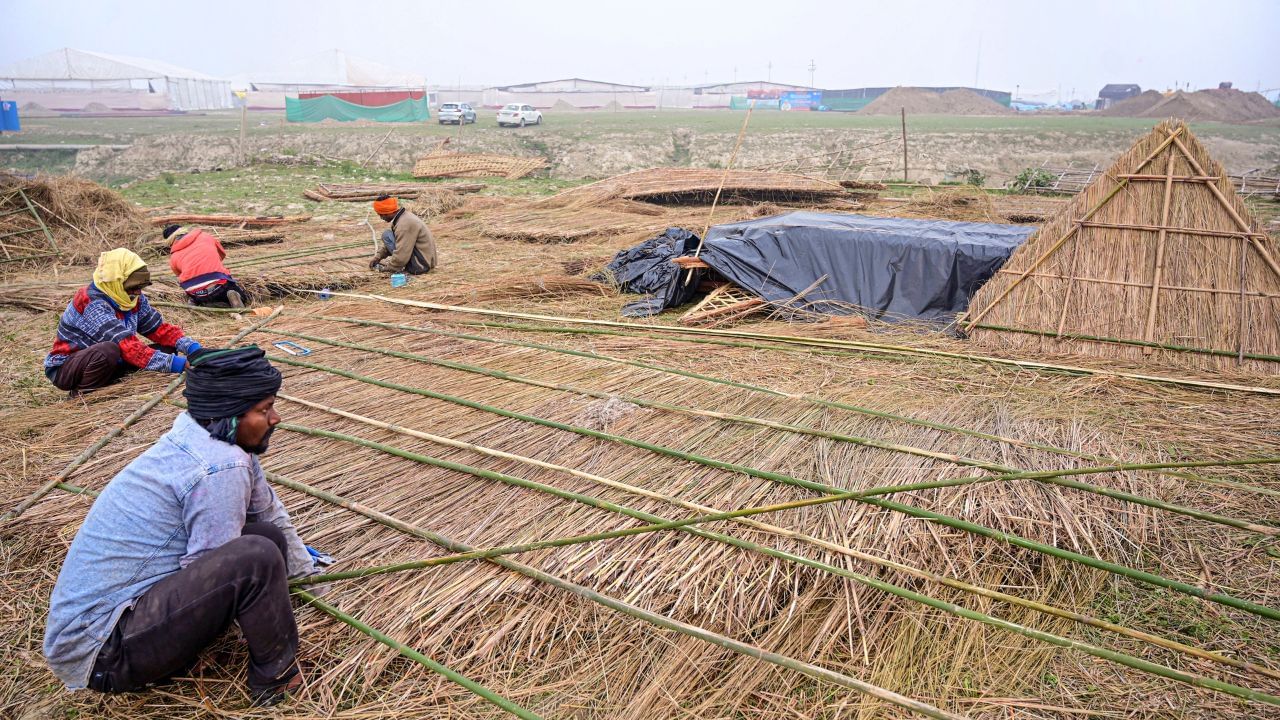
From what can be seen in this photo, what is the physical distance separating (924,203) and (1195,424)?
7.38 metres

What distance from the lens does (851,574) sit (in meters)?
2.43

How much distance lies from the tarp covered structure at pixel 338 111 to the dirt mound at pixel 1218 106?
129 feet

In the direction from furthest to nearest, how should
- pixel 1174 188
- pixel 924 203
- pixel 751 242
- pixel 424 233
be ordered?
1. pixel 924 203
2. pixel 424 233
3. pixel 751 242
4. pixel 1174 188

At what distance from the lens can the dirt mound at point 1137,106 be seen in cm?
4550

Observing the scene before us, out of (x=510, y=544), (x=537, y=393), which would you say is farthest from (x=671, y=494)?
(x=537, y=393)

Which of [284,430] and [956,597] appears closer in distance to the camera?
[956,597]

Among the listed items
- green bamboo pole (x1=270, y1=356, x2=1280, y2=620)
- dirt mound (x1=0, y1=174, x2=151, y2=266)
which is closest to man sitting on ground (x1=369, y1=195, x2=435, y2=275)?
green bamboo pole (x1=270, y1=356, x2=1280, y2=620)

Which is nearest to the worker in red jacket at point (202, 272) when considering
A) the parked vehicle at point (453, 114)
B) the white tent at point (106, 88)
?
the parked vehicle at point (453, 114)

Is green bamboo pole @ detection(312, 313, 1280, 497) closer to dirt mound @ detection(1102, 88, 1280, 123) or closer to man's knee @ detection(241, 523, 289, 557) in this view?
man's knee @ detection(241, 523, 289, 557)

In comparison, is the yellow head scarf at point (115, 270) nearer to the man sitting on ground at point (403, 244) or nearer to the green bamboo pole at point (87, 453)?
the green bamboo pole at point (87, 453)

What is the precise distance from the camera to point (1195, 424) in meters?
3.81

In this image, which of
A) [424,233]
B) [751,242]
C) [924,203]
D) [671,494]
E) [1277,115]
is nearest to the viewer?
[671,494]

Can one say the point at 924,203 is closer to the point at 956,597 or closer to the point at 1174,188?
the point at 1174,188

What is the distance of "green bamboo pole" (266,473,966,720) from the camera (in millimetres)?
2000
